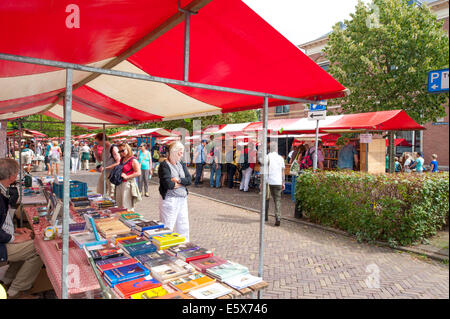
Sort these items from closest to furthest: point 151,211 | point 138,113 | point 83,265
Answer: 1. point 83,265
2. point 138,113
3. point 151,211

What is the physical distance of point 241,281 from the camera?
94.2 inches

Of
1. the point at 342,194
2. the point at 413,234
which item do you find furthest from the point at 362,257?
the point at 342,194

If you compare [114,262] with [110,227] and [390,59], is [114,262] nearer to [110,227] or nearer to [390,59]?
[110,227]

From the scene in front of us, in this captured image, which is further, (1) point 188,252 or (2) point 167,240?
(2) point 167,240

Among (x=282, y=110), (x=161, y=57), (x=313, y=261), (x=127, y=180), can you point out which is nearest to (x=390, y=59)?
(x=313, y=261)

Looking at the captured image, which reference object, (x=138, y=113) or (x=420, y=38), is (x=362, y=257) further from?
(x=420, y=38)

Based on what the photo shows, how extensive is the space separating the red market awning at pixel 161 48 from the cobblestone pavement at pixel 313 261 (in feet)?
7.18

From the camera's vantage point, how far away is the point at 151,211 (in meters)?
8.45

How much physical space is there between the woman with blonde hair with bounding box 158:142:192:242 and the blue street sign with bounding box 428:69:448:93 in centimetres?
355

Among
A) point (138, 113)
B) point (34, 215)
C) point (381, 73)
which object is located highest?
point (381, 73)

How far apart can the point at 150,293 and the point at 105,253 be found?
2.93 ft

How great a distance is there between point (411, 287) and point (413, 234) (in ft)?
5.87

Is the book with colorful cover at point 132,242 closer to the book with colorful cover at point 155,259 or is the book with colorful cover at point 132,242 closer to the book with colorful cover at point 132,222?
the book with colorful cover at point 155,259

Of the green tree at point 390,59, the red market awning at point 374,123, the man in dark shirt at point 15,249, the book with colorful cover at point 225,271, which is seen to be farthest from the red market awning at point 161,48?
the green tree at point 390,59
